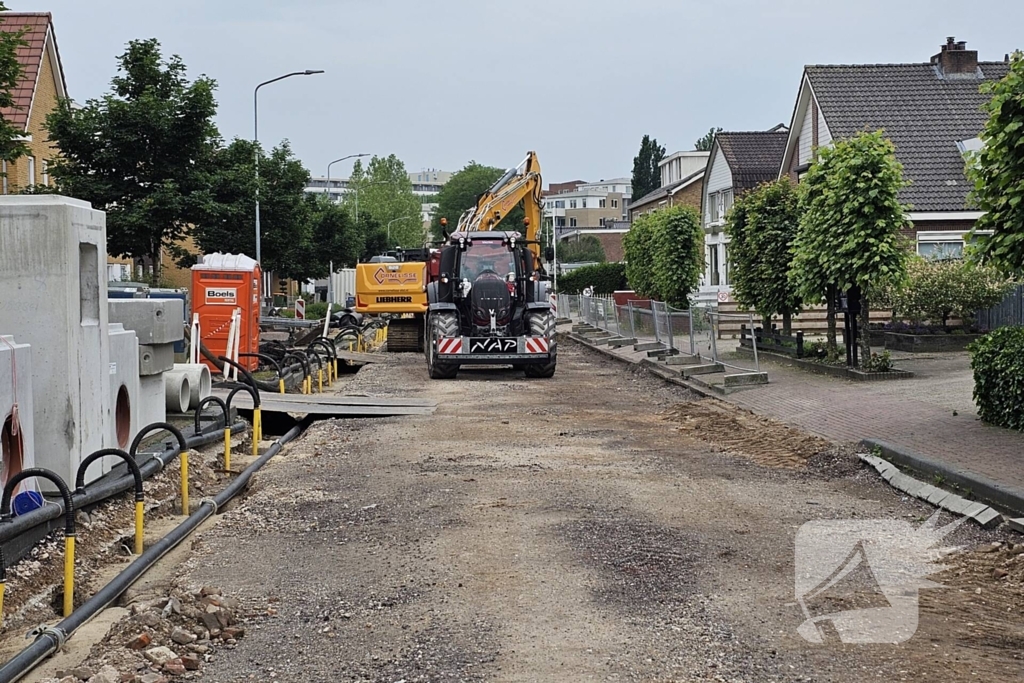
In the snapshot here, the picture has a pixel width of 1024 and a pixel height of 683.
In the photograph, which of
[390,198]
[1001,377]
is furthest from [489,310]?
[390,198]

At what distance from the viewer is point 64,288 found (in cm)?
983

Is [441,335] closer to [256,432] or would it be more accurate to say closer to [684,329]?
[684,329]

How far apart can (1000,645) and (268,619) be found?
401cm

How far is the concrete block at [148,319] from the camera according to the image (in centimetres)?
1405

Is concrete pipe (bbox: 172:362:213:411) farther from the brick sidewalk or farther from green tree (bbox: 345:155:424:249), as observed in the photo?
green tree (bbox: 345:155:424:249)

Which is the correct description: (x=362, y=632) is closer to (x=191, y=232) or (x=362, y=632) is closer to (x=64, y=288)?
(x=64, y=288)

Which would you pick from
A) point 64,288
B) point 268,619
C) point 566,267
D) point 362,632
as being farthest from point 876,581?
point 566,267

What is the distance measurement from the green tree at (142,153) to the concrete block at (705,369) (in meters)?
12.5

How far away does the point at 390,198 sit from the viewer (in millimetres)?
112375

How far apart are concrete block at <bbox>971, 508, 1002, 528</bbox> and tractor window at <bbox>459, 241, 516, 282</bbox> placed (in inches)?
650

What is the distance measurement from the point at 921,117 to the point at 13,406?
35.6 meters

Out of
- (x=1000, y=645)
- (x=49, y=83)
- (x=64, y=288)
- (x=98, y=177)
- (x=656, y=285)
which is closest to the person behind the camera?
(x=1000, y=645)

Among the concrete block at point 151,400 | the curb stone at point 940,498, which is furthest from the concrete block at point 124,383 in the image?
the curb stone at point 940,498

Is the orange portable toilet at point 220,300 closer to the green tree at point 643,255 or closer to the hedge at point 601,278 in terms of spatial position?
the green tree at point 643,255
